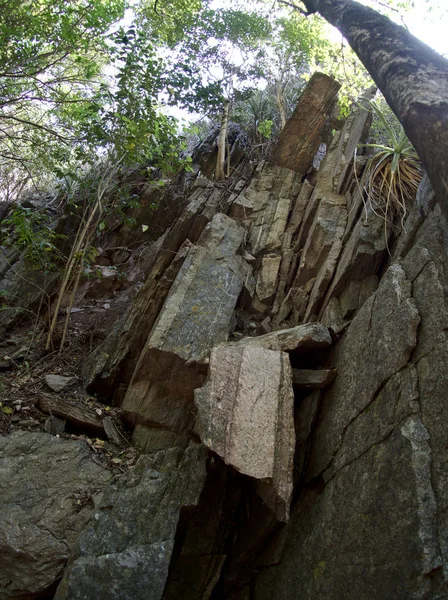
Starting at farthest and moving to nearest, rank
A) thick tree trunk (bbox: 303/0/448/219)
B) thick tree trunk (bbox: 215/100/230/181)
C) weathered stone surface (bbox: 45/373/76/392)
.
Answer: thick tree trunk (bbox: 215/100/230/181) < weathered stone surface (bbox: 45/373/76/392) < thick tree trunk (bbox: 303/0/448/219)

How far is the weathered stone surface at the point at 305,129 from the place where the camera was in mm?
9188

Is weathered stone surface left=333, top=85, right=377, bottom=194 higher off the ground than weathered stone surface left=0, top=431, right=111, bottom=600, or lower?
higher

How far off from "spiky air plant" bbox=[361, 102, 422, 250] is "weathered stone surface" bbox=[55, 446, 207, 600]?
3922mm

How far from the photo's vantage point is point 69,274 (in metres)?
7.36

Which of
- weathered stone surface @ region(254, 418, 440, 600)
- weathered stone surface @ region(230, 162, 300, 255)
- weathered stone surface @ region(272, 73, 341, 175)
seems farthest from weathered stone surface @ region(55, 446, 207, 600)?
weathered stone surface @ region(272, 73, 341, 175)

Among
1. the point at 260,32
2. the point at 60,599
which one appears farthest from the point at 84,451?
the point at 260,32

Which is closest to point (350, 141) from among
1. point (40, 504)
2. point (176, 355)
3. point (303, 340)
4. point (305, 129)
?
point (305, 129)

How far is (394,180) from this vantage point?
19.0ft

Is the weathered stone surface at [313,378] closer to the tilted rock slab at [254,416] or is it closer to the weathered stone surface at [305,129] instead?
the tilted rock slab at [254,416]

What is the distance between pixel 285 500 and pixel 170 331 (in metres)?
2.84

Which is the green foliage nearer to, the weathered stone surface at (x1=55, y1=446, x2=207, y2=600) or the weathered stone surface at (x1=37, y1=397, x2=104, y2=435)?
→ the weathered stone surface at (x1=37, y1=397, x2=104, y2=435)

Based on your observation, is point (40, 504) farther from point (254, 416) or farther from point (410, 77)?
point (410, 77)

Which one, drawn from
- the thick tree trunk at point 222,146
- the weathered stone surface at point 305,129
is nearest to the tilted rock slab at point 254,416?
the weathered stone surface at point 305,129

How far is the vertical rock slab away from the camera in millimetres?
5574
